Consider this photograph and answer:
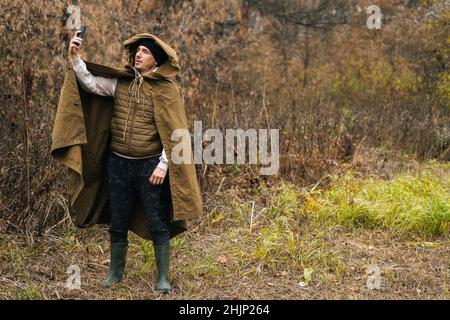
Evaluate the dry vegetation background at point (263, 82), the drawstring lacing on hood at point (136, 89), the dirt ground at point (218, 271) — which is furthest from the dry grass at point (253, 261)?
the drawstring lacing on hood at point (136, 89)

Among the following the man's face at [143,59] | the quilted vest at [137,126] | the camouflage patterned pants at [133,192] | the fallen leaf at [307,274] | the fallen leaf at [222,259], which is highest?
the man's face at [143,59]

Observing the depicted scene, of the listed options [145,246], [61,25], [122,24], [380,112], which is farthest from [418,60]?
[145,246]

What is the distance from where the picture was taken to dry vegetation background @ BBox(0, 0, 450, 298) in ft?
16.5

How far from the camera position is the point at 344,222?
559cm

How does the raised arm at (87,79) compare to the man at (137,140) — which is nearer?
the raised arm at (87,79)

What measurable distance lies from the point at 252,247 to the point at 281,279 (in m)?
0.58

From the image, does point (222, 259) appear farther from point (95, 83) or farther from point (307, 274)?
point (95, 83)

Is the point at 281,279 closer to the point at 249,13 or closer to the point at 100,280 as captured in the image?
the point at 100,280

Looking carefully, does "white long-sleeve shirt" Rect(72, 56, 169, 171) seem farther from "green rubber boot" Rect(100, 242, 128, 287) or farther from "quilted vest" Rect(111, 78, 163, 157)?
"green rubber boot" Rect(100, 242, 128, 287)

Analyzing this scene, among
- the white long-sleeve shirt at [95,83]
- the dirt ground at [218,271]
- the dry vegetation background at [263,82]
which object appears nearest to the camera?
the white long-sleeve shirt at [95,83]

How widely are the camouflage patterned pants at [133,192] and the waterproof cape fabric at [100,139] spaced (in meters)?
0.11

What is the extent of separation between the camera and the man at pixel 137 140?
394cm

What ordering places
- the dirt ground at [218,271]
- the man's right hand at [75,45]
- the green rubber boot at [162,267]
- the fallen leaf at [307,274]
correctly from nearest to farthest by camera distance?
the man's right hand at [75,45]
the green rubber boot at [162,267]
the dirt ground at [218,271]
the fallen leaf at [307,274]

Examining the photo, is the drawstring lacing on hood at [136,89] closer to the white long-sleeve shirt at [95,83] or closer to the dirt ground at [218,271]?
the white long-sleeve shirt at [95,83]
